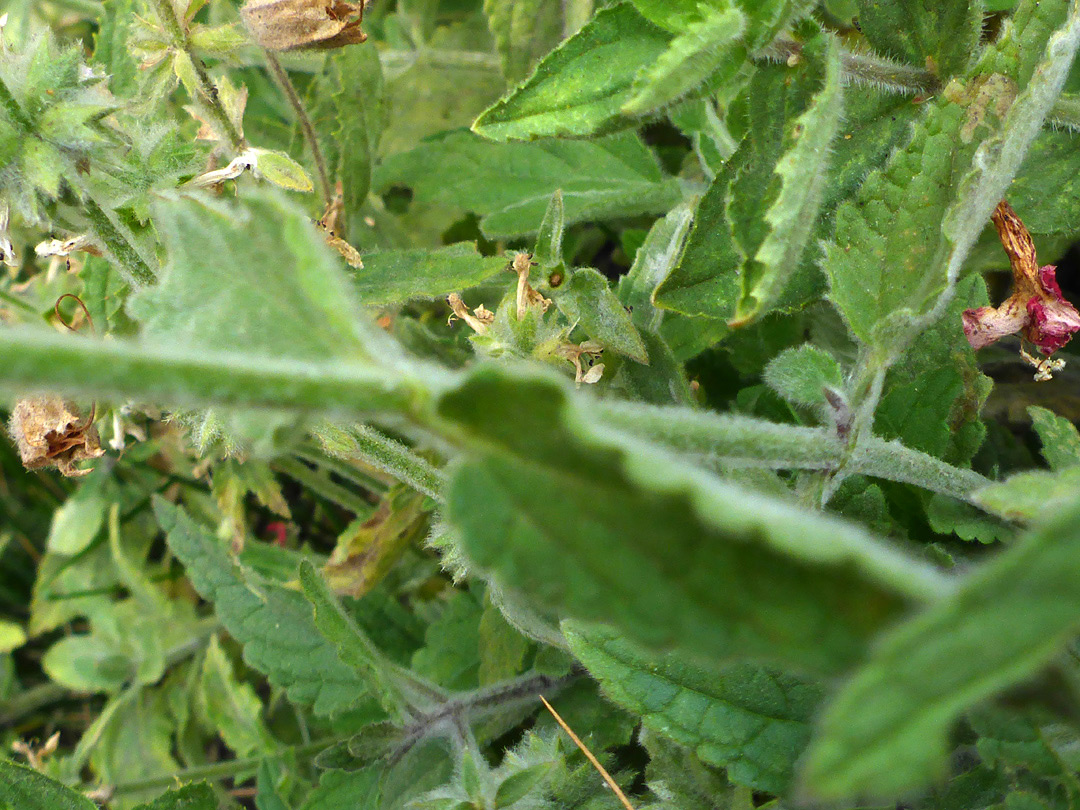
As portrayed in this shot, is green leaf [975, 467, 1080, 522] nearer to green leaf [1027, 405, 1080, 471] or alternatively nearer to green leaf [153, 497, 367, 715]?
green leaf [1027, 405, 1080, 471]

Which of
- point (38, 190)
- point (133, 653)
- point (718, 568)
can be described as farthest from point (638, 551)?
point (133, 653)

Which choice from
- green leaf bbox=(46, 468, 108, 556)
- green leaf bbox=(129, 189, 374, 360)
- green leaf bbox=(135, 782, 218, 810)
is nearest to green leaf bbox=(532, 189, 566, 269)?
green leaf bbox=(129, 189, 374, 360)

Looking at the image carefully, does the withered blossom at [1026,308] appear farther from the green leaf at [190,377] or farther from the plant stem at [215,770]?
the plant stem at [215,770]

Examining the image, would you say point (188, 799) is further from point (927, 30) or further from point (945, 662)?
point (927, 30)

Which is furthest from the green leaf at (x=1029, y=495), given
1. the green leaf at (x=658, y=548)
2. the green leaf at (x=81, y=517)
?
the green leaf at (x=81, y=517)

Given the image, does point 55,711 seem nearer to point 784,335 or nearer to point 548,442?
point 784,335

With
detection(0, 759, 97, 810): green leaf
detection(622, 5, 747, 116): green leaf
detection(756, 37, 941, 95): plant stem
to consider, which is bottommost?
detection(0, 759, 97, 810): green leaf
